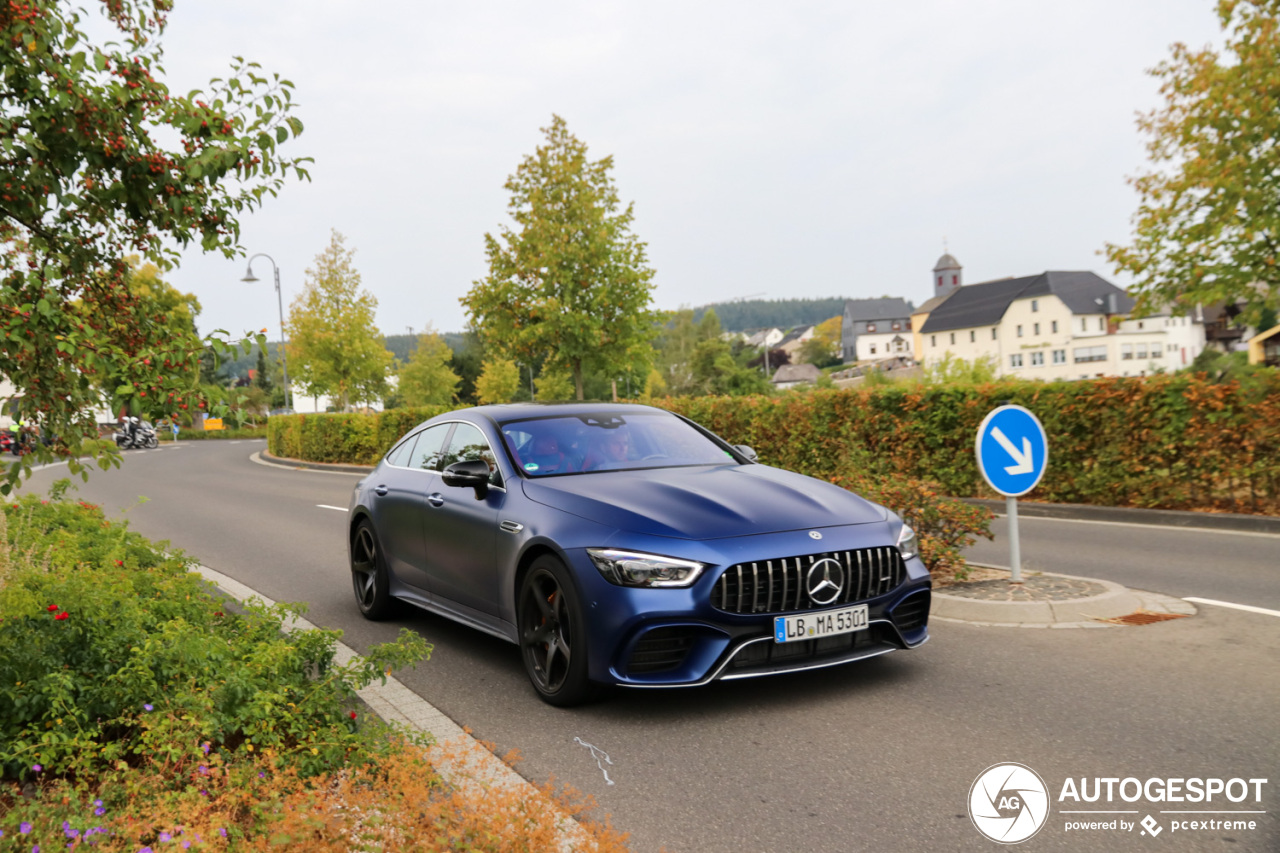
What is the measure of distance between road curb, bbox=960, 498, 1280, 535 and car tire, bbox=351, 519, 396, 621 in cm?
671

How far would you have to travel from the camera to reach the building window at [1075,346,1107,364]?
113 meters

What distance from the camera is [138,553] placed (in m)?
8.00

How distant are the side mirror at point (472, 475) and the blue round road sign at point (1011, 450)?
3.56 m

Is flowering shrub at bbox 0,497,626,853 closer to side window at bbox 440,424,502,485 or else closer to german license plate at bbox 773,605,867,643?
german license plate at bbox 773,605,867,643

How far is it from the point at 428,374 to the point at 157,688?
85562 mm

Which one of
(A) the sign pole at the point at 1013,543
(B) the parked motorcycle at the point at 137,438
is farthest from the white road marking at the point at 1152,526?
(B) the parked motorcycle at the point at 137,438

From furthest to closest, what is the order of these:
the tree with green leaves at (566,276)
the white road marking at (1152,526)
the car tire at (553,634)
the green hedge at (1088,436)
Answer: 1. the tree with green leaves at (566,276)
2. the green hedge at (1088,436)
3. the white road marking at (1152,526)
4. the car tire at (553,634)

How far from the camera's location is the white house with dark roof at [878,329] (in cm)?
18625

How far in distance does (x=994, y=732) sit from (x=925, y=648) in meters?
1.47

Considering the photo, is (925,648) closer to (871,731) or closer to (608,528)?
(871,731)

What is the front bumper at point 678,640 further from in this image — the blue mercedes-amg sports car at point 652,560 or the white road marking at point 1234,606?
the white road marking at point 1234,606

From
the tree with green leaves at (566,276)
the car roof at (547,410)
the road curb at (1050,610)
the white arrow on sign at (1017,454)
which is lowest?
the road curb at (1050,610)

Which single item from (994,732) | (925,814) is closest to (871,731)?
(994,732)

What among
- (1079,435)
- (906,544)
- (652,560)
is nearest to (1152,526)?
(1079,435)
